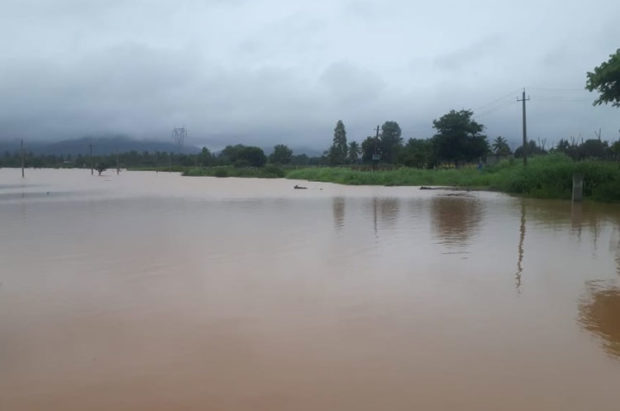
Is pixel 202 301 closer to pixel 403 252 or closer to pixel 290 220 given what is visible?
pixel 403 252

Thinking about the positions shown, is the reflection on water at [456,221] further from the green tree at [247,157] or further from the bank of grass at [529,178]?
the green tree at [247,157]

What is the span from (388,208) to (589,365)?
1585 centimetres

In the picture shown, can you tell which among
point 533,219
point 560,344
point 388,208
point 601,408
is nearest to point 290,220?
point 388,208

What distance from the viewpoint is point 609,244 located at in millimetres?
11523

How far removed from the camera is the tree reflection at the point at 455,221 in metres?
12.5

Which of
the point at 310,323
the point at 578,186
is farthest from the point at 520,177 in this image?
the point at 310,323

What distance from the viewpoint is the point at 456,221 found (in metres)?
16.0

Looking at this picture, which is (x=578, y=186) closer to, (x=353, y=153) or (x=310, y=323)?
(x=310, y=323)

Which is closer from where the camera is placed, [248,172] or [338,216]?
[338,216]

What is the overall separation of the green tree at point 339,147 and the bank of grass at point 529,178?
34053 millimetres

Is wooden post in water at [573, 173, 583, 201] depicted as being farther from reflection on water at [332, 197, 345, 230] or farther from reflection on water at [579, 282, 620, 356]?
reflection on water at [579, 282, 620, 356]

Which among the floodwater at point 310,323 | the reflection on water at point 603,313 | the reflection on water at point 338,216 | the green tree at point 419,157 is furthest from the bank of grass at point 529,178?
the reflection on water at point 603,313

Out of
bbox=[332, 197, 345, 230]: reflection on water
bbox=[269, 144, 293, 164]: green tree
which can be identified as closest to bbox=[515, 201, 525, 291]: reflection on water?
bbox=[332, 197, 345, 230]: reflection on water

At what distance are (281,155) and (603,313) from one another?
9862cm
